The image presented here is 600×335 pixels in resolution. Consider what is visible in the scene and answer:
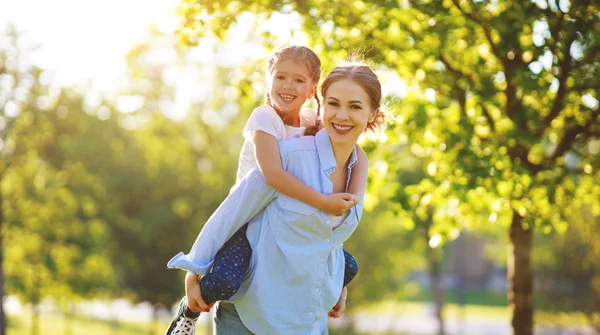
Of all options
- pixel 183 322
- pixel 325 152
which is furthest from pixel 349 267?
pixel 183 322

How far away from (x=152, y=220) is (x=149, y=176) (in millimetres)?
1358

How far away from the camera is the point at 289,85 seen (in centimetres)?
331

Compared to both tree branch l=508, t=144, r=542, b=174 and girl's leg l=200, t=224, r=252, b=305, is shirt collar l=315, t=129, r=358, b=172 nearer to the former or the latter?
girl's leg l=200, t=224, r=252, b=305

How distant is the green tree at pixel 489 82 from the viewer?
6617mm

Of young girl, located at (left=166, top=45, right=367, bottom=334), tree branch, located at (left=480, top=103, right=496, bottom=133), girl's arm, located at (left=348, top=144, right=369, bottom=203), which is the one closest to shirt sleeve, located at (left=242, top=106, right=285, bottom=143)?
young girl, located at (left=166, top=45, right=367, bottom=334)

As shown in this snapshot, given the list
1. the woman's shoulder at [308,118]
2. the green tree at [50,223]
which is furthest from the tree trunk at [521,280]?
the green tree at [50,223]

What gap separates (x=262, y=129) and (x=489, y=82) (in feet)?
16.1

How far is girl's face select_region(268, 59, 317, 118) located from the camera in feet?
10.9

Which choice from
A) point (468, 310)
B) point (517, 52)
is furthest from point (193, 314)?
point (468, 310)

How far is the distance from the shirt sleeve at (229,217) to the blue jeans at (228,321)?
0.33 m

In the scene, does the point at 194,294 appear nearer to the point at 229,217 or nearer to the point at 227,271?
the point at 227,271

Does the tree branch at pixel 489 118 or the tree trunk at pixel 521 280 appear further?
the tree trunk at pixel 521 280

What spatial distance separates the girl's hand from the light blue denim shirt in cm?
4

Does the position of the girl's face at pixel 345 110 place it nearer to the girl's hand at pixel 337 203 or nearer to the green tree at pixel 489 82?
the girl's hand at pixel 337 203
